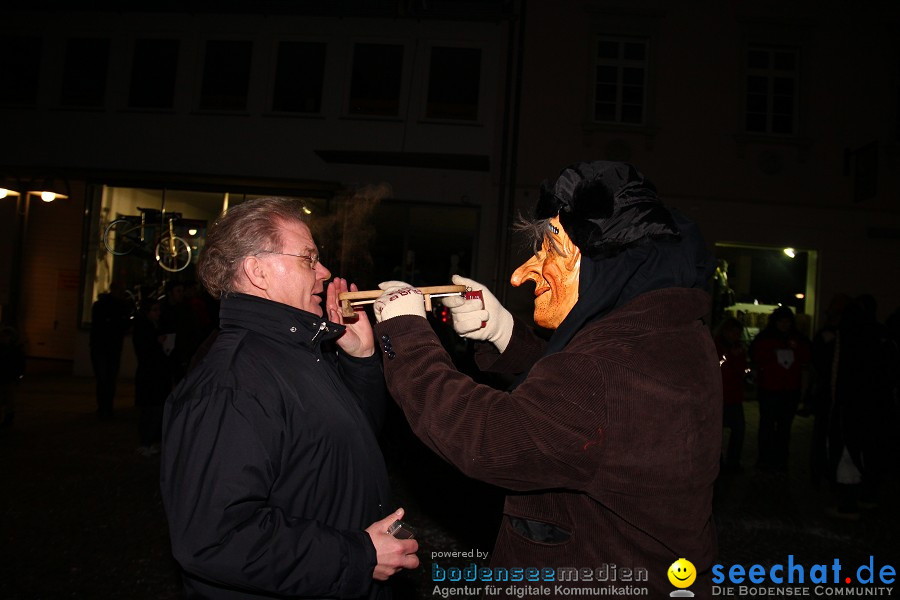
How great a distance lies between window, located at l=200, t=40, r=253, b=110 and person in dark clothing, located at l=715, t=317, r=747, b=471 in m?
10.7

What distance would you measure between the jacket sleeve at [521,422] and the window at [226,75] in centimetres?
1279

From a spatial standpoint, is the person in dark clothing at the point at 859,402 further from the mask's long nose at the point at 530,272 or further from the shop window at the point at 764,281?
the shop window at the point at 764,281

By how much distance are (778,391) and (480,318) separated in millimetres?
5680

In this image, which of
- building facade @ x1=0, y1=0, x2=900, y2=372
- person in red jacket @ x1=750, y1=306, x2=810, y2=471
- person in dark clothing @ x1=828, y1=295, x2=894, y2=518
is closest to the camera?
person in dark clothing @ x1=828, y1=295, x2=894, y2=518

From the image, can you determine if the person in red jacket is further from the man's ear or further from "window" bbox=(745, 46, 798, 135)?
"window" bbox=(745, 46, 798, 135)

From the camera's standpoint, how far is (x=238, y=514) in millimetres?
1452

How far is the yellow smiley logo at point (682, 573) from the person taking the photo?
1458 mm

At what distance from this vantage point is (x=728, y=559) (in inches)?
165

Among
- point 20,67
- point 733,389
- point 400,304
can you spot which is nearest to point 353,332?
point 400,304

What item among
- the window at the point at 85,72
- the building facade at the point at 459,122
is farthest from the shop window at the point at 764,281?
the window at the point at 85,72

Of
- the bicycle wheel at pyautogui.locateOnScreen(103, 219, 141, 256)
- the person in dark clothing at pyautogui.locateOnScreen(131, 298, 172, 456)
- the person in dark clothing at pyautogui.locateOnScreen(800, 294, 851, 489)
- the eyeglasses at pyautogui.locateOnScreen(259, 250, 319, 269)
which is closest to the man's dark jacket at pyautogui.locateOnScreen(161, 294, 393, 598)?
the eyeglasses at pyautogui.locateOnScreen(259, 250, 319, 269)

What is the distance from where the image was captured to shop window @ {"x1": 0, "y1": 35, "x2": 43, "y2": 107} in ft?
42.6

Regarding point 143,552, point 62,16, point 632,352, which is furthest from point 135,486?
point 62,16

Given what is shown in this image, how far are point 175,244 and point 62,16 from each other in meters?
6.09
